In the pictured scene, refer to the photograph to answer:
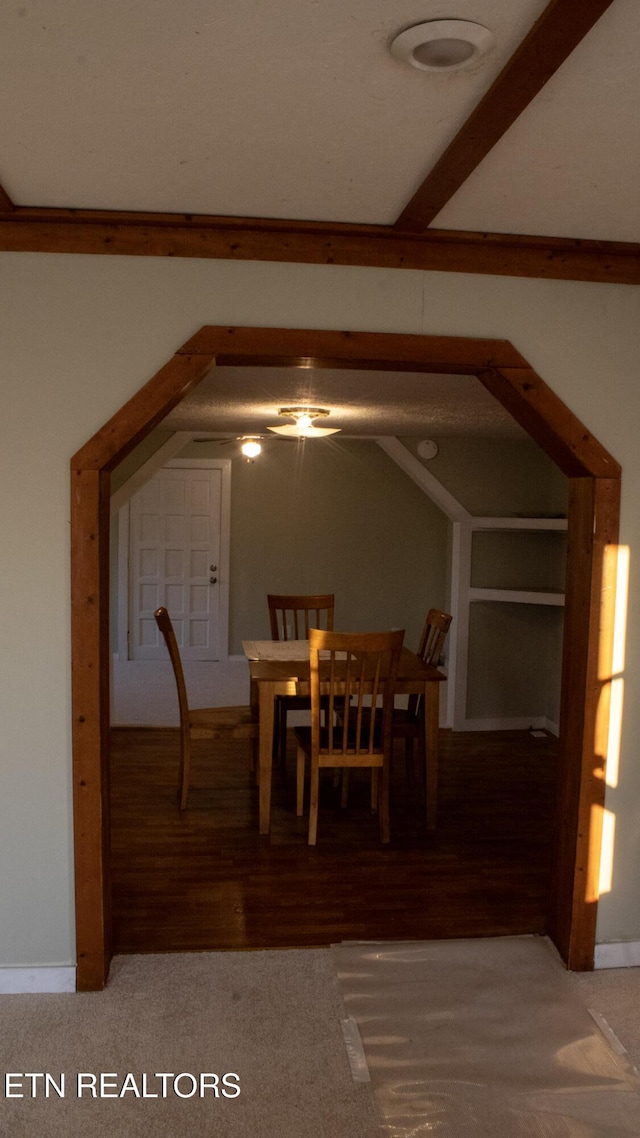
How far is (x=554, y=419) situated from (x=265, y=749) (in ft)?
6.76

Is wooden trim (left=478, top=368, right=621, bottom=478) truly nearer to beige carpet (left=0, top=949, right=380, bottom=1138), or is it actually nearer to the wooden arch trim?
the wooden arch trim

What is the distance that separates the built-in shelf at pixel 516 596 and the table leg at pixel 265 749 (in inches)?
89.0

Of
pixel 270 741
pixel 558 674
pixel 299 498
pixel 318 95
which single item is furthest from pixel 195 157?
pixel 299 498

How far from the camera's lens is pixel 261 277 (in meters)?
2.57

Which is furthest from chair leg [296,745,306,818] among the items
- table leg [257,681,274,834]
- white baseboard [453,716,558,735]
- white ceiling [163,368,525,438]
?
white baseboard [453,716,558,735]

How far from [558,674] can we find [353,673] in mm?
2283

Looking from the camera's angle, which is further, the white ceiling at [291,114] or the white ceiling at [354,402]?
the white ceiling at [354,402]

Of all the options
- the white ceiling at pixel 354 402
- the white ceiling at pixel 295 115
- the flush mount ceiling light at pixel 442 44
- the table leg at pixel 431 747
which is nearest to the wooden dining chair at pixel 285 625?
the table leg at pixel 431 747

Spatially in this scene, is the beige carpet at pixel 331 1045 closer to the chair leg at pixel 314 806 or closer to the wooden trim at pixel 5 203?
the chair leg at pixel 314 806

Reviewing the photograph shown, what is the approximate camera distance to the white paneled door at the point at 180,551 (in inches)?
320

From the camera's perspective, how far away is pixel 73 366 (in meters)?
2.53

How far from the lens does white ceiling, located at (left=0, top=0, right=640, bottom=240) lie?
4.77ft

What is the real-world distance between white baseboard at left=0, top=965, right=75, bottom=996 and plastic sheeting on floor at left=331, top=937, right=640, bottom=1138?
2.83 ft

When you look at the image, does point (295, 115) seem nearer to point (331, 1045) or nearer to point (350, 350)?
point (350, 350)
